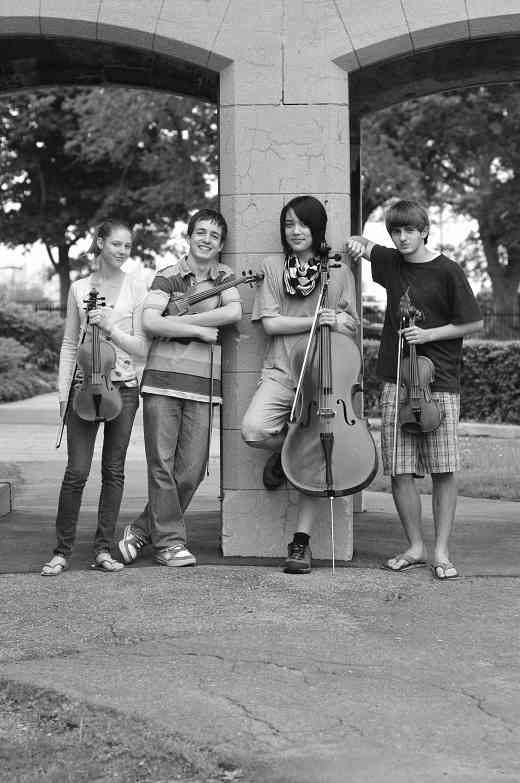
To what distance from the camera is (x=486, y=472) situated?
12531 mm

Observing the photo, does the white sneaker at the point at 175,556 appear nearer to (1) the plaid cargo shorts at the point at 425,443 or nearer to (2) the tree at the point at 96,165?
(1) the plaid cargo shorts at the point at 425,443

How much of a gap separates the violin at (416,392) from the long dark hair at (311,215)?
0.63 meters

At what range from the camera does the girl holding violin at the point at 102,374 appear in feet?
21.8

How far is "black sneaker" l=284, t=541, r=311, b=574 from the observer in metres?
6.82

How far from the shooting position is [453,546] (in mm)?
7801

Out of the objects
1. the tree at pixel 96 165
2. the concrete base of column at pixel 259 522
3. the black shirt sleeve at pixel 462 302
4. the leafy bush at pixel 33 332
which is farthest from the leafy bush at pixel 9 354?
the black shirt sleeve at pixel 462 302

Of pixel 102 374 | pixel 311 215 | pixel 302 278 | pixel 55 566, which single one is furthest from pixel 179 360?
pixel 55 566

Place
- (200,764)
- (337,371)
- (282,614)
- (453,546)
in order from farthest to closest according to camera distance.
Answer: (453,546), (337,371), (282,614), (200,764)

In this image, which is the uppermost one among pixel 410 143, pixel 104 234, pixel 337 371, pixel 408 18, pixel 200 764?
pixel 410 143

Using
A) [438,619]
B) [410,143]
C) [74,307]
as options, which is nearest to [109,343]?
[74,307]

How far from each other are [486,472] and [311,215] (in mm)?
6154

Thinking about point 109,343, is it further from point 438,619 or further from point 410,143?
point 410,143

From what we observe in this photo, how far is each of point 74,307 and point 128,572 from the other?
1433 millimetres

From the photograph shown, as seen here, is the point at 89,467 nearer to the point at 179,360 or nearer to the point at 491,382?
the point at 179,360
